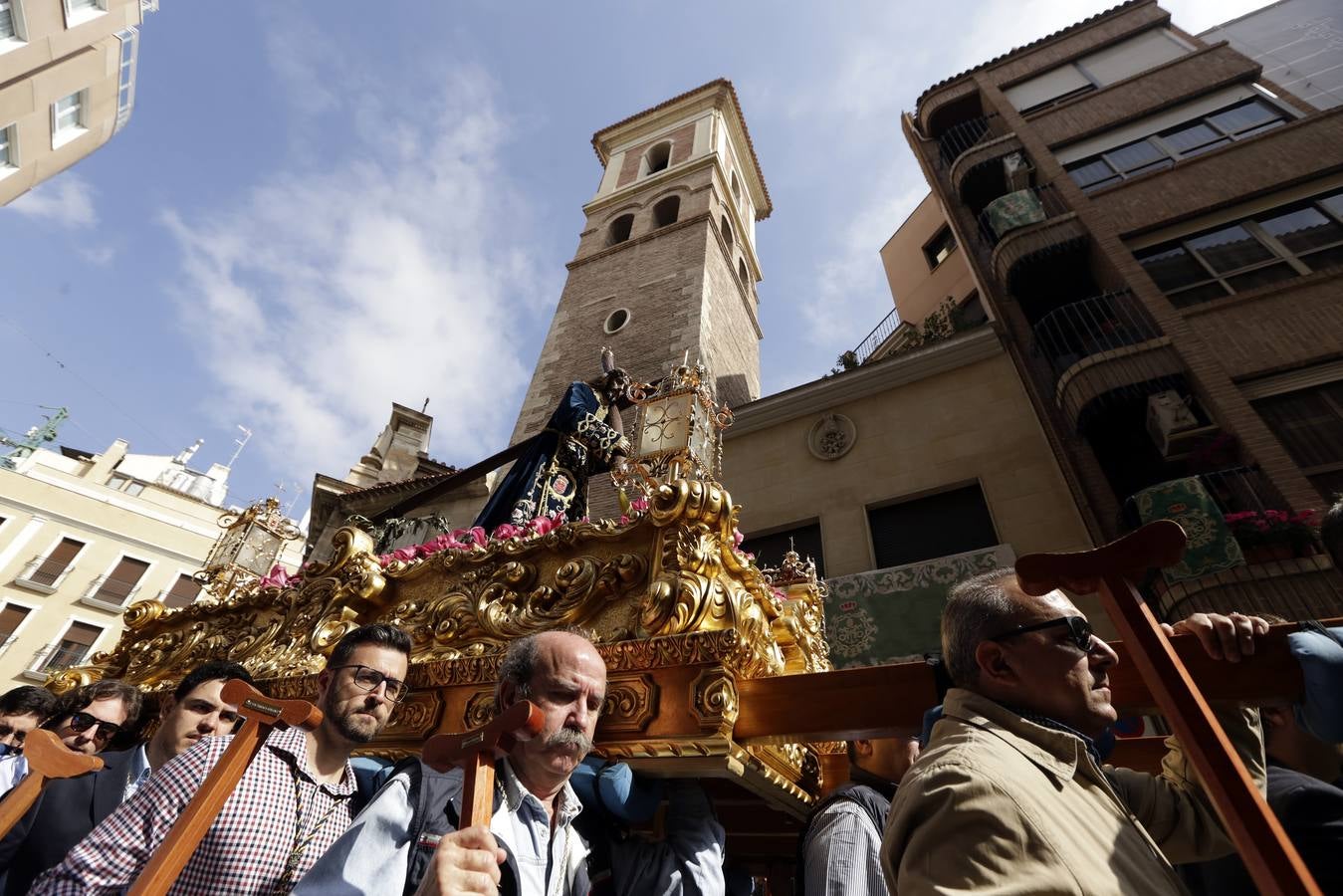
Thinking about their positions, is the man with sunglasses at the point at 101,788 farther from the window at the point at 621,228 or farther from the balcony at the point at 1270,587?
the window at the point at 621,228

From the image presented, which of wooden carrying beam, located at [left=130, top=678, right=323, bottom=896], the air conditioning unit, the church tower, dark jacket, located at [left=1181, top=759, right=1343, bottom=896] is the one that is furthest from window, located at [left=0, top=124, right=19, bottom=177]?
the air conditioning unit

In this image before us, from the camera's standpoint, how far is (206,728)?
2.81 metres

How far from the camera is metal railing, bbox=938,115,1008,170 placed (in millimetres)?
12734

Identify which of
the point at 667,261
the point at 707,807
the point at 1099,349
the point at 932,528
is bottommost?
the point at 707,807

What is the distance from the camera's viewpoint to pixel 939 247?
1431 cm

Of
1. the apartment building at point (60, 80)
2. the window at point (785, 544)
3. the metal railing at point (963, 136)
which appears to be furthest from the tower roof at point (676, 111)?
the window at point (785, 544)

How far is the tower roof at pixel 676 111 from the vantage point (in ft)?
67.6

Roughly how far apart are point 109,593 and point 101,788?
995 inches

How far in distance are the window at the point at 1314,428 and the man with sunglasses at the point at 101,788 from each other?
376 inches

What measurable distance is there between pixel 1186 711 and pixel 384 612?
3514 millimetres

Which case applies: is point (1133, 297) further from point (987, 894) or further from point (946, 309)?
point (987, 894)

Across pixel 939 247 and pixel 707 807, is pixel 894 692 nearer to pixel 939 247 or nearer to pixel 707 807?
pixel 707 807

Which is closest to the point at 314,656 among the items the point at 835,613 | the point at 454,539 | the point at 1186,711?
the point at 454,539

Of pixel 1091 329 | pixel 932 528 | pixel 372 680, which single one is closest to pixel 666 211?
pixel 1091 329
